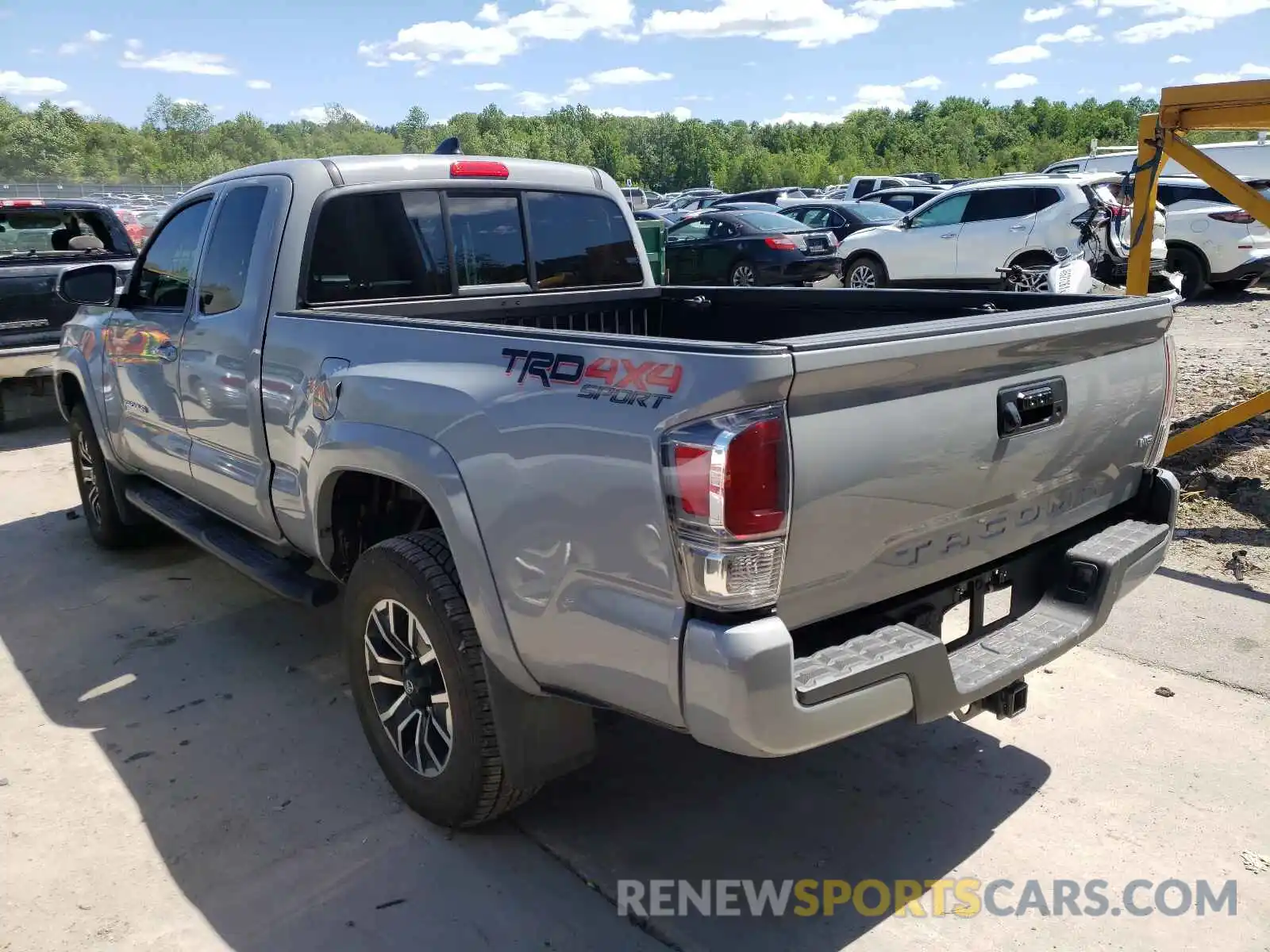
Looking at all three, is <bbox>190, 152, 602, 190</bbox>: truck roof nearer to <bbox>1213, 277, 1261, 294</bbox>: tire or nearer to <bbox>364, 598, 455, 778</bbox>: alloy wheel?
<bbox>364, 598, 455, 778</bbox>: alloy wheel

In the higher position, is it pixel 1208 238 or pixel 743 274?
pixel 1208 238

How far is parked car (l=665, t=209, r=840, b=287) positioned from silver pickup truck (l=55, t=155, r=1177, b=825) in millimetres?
12152

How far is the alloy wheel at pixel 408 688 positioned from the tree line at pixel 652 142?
6331 centimetres

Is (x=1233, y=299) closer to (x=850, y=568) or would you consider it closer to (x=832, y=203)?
(x=832, y=203)

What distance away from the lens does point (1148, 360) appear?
3072 mm

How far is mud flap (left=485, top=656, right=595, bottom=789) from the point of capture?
269cm

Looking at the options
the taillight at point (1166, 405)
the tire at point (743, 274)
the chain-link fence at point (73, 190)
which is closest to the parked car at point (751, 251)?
the tire at point (743, 274)

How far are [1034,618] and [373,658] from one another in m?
2.00

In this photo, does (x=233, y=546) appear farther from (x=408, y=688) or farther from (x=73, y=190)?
(x=73, y=190)

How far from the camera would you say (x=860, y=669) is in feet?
7.36

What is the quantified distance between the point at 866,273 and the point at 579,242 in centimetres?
1181

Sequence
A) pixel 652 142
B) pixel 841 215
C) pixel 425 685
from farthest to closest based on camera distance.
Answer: pixel 652 142 < pixel 841 215 < pixel 425 685

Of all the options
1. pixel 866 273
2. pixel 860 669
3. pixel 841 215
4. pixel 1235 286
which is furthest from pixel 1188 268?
pixel 860 669

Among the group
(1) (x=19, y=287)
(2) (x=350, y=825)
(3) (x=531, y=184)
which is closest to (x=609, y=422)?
(2) (x=350, y=825)
